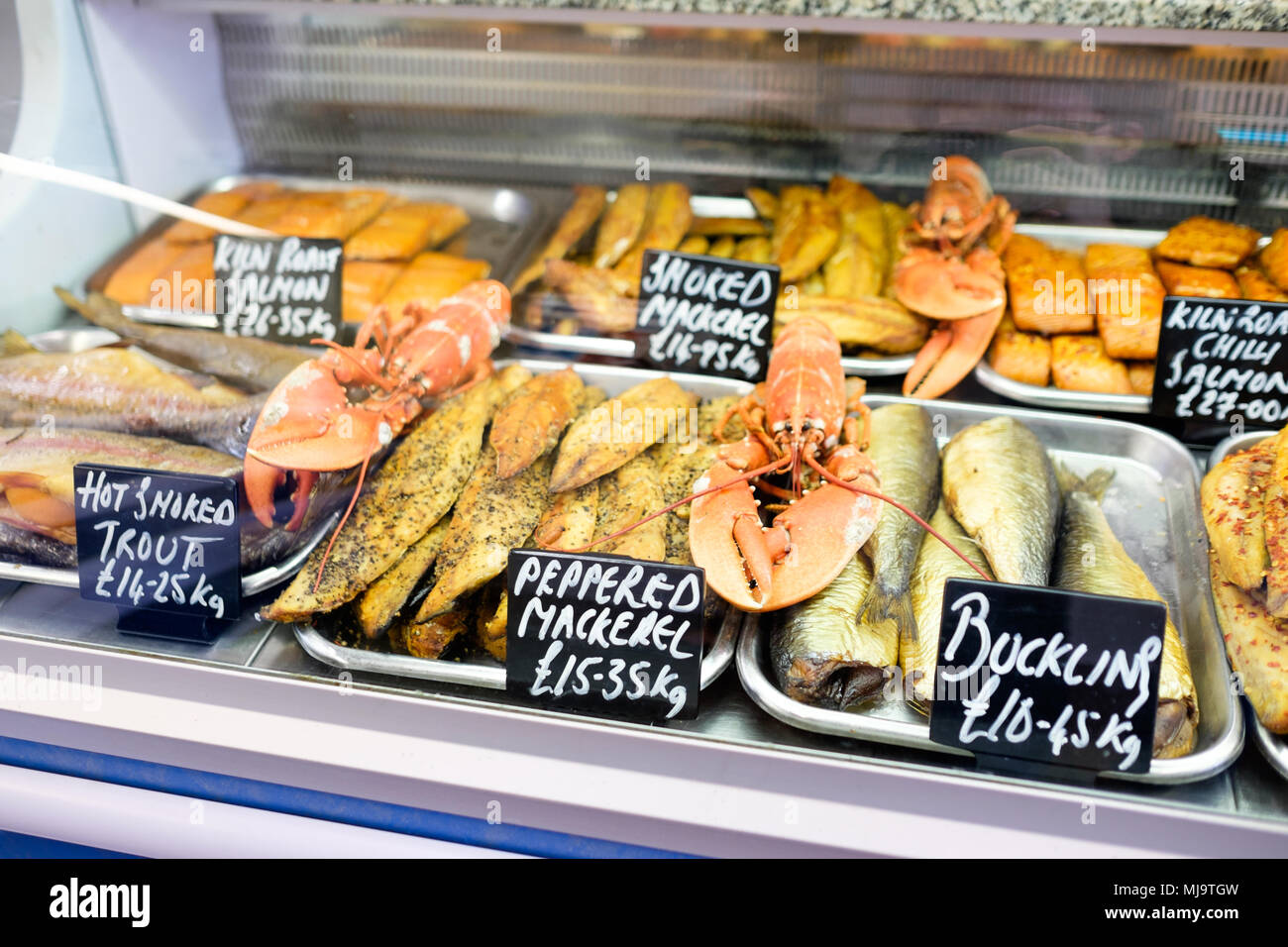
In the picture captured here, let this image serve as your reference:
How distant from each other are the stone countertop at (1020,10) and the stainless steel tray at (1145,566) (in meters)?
0.78

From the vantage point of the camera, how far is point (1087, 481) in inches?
77.5

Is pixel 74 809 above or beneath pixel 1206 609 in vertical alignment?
beneath

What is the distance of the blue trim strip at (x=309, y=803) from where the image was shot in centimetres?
150

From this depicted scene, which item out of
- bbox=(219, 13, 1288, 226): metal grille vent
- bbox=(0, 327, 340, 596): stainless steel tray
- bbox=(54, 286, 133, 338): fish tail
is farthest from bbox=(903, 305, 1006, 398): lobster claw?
bbox=(54, 286, 133, 338): fish tail

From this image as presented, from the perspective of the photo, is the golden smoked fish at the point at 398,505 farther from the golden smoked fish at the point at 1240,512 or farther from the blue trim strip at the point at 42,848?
the golden smoked fish at the point at 1240,512

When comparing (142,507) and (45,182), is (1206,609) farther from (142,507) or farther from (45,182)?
(45,182)

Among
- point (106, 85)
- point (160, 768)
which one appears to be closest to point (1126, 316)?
point (160, 768)

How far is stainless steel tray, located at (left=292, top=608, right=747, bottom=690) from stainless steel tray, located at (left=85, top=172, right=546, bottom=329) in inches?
47.7

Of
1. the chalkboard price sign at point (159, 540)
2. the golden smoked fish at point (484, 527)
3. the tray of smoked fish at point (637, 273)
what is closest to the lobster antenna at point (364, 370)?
the golden smoked fish at point (484, 527)

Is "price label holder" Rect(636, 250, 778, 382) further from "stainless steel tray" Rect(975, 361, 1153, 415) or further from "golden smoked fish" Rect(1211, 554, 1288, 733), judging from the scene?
"golden smoked fish" Rect(1211, 554, 1288, 733)

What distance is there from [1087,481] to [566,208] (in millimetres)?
1583
